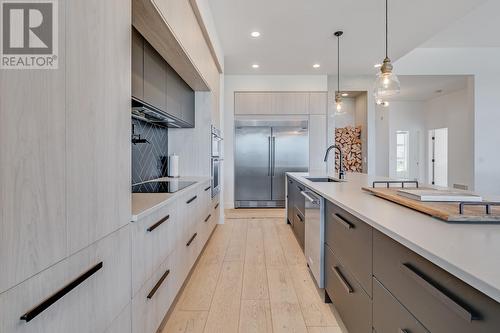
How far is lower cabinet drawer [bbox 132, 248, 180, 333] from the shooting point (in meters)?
1.31

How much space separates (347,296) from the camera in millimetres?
1480

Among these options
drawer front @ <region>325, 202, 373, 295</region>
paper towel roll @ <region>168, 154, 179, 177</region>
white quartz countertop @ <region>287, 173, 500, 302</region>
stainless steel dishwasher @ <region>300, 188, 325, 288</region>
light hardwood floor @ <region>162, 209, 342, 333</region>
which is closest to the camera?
white quartz countertop @ <region>287, 173, 500, 302</region>

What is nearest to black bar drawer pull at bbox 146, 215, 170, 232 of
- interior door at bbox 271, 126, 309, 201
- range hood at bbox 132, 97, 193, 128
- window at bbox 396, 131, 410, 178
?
range hood at bbox 132, 97, 193, 128

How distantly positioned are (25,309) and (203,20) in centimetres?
282

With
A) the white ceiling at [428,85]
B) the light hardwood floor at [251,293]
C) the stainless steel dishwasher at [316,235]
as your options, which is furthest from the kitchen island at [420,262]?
the white ceiling at [428,85]

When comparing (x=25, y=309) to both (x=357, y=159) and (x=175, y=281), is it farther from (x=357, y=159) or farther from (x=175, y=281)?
(x=357, y=159)

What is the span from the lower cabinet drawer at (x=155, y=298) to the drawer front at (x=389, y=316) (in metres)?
1.08

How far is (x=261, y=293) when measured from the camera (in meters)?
2.13

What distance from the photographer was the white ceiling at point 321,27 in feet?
10.3

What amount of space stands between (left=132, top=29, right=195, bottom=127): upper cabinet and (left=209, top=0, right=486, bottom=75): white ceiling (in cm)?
118

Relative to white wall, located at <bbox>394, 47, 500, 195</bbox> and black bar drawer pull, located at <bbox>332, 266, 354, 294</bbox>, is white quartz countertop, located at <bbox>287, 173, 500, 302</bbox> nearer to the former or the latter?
black bar drawer pull, located at <bbox>332, 266, 354, 294</bbox>

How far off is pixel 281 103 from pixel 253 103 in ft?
1.94

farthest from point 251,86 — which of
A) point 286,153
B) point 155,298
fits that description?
point 155,298

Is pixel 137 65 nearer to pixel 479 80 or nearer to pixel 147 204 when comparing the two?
pixel 147 204
